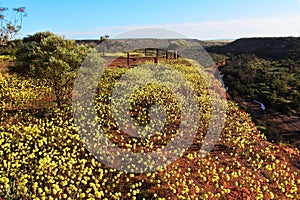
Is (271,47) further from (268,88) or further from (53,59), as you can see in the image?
(53,59)

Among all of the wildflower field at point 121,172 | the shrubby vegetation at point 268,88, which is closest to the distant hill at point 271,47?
the shrubby vegetation at point 268,88

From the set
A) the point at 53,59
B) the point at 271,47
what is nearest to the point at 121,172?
the point at 53,59

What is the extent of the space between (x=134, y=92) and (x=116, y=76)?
5045 mm

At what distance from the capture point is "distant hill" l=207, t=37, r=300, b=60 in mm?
73006

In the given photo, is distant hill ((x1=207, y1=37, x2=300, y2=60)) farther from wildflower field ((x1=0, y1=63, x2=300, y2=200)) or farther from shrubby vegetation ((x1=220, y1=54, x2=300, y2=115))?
wildflower field ((x1=0, y1=63, x2=300, y2=200))

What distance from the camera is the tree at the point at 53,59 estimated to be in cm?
1335

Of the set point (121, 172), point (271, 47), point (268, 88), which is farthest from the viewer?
point (271, 47)

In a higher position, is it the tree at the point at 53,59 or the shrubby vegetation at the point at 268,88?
the tree at the point at 53,59

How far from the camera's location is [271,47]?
9350 centimetres

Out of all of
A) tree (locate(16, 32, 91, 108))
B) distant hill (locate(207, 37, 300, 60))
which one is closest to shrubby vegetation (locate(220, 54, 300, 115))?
tree (locate(16, 32, 91, 108))

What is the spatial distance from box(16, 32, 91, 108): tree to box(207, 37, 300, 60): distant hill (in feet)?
191

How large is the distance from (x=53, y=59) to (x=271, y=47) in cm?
9221

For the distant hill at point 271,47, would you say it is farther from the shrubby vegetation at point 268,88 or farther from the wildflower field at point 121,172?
the wildflower field at point 121,172

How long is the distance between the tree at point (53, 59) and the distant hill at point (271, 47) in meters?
58.4
